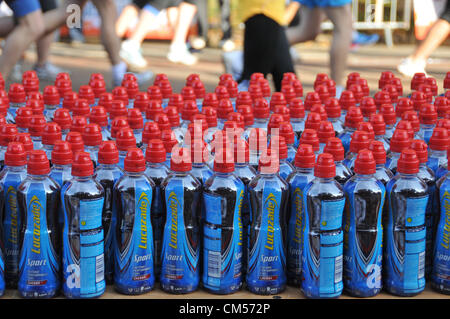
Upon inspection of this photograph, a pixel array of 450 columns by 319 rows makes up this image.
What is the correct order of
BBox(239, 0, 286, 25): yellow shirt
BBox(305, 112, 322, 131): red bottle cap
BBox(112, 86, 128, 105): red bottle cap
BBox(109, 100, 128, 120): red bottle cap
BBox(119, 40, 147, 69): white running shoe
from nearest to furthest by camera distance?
BBox(305, 112, 322, 131): red bottle cap → BBox(109, 100, 128, 120): red bottle cap → BBox(112, 86, 128, 105): red bottle cap → BBox(239, 0, 286, 25): yellow shirt → BBox(119, 40, 147, 69): white running shoe

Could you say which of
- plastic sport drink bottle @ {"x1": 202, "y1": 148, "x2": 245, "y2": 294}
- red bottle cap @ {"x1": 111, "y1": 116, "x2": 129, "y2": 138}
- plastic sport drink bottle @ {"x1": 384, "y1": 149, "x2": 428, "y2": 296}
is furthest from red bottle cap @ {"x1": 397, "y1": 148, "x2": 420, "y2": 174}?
red bottle cap @ {"x1": 111, "y1": 116, "x2": 129, "y2": 138}

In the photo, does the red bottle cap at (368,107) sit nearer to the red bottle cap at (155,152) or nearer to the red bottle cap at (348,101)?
the red bottle cap at (348,101)

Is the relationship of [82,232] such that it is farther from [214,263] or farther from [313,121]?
[313,121]

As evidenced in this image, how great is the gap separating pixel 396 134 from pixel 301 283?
0.64 metres

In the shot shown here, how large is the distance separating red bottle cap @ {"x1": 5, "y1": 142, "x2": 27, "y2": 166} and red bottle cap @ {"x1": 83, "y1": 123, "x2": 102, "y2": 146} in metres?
0.29

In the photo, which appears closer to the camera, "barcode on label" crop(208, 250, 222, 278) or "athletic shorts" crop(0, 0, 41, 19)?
"barcode on label" crop(208, 250, 222, 278)

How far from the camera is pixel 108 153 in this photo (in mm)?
2355

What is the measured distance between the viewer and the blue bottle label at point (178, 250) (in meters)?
2.33

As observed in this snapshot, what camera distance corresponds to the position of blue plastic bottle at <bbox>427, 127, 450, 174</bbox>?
8.31ft

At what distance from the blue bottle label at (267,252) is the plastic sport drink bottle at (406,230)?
354 millimetres

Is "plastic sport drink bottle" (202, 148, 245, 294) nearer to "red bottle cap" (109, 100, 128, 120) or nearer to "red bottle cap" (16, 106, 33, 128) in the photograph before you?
"red bottle cap" (109, 100, 128, 120)

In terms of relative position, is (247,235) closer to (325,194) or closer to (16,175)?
(325,194)

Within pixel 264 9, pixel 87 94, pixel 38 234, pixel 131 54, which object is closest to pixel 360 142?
pixel 38 234
